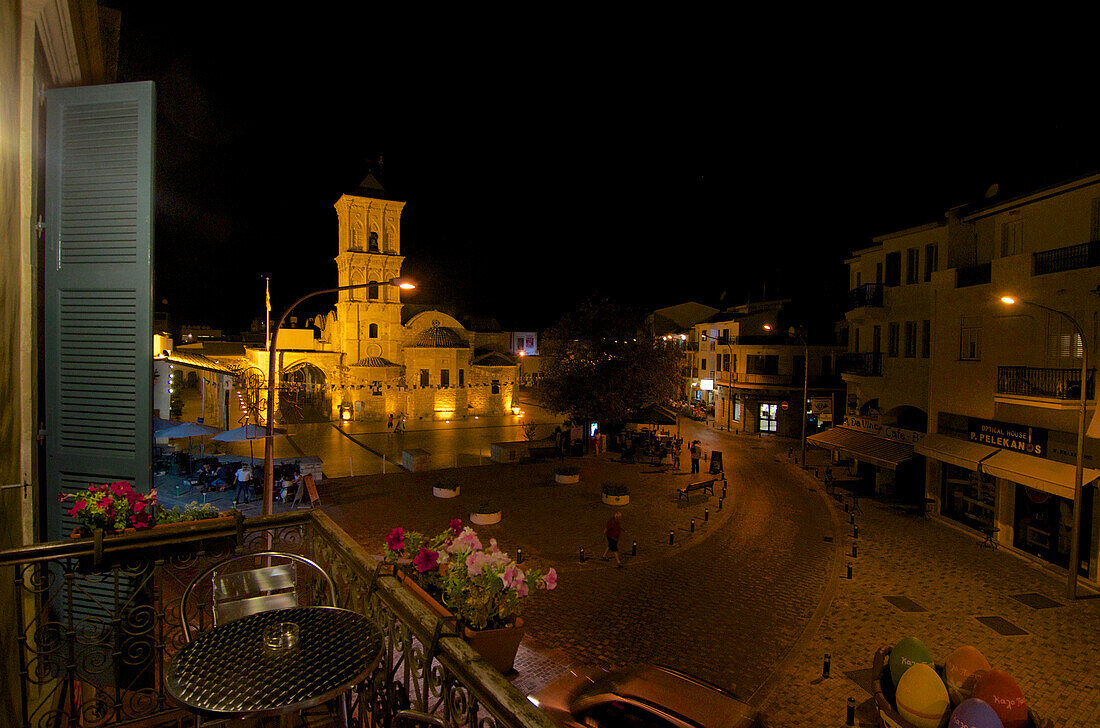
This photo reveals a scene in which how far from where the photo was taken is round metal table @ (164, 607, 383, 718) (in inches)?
97.7

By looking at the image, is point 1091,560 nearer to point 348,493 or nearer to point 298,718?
point 298,718

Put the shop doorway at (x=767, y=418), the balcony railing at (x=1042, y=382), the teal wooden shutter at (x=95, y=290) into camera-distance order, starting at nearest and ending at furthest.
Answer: the teal wooden shutter at (x=95, y=290) → the balcony railing at (x=1042, y=382) → the shop doorway at (x=767, y=418)

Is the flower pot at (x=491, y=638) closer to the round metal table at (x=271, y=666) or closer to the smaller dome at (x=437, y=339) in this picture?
the round metal table at (x=271, y=666)

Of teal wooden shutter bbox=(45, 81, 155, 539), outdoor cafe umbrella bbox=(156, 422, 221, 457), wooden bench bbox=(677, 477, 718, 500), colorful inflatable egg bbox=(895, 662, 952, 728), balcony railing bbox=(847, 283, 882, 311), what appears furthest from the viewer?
balcony railing bbox=(847, 283, 882, 311)

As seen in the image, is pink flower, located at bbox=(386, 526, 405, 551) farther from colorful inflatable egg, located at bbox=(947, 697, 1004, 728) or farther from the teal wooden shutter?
colorful inflatable egg, located at bbox=(947, 697, 1004, 728)

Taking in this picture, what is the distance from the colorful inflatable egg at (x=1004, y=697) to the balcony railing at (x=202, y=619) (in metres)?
6.04

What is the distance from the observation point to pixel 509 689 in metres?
2.15

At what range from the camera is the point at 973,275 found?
18.1 metres

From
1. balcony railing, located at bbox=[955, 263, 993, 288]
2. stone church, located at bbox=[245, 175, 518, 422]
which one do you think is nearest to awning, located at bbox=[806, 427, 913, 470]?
balcony railing, located at bbox=[955, 263, 993, 288]

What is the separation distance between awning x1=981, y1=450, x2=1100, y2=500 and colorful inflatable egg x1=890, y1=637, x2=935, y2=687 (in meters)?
9.40

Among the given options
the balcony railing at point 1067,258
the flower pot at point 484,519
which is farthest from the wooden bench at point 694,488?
the balcony railing at point 1067,258

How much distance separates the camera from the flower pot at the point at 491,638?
4555 millimetres

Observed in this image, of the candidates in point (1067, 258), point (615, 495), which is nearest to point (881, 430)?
point (1067, 258)

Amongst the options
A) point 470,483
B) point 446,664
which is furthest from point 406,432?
point 446,664
